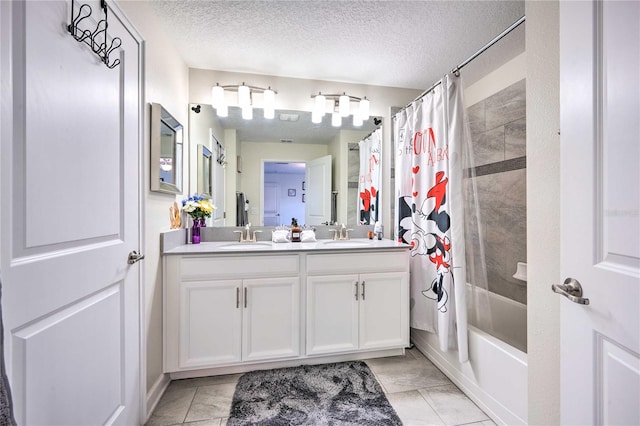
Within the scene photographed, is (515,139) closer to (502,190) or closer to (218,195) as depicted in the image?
(502,190)

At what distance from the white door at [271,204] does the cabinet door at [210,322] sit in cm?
76

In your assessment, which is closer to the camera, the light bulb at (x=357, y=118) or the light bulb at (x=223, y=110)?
the light bulb at (x=223, y=110)

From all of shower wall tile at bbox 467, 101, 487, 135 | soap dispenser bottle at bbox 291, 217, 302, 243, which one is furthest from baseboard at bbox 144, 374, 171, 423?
shower wall tile at bbox 467, 101, 487, 135

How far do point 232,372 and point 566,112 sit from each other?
2254mm

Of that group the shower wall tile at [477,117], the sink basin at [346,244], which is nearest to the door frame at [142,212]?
the sink basin at [346,244]

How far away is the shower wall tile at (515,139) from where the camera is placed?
1.94 meters

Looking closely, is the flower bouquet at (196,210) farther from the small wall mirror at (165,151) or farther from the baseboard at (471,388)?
Result: the baseboard at (471,388)

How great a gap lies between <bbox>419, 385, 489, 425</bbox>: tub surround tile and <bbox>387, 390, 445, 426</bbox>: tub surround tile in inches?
1.4

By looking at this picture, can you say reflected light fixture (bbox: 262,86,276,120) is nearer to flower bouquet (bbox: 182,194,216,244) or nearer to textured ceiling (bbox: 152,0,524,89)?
textured ceiling (bbox: 152,0,524,89)

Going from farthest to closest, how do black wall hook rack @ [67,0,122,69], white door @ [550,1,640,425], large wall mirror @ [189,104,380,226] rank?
large wall mirror @ [189,104,380,226], black wall hook rack @ [67,0,122,69], white door @ [550,1,640,425]

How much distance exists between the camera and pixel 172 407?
1.55 meters

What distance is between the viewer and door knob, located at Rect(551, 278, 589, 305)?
75 centimetres

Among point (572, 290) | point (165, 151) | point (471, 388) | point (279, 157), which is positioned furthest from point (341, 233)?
point (572, 290)

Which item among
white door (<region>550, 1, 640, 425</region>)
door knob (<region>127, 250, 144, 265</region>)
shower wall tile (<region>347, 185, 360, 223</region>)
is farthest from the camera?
shower wall tile (<region>347, 185, 360, 223</region>)
